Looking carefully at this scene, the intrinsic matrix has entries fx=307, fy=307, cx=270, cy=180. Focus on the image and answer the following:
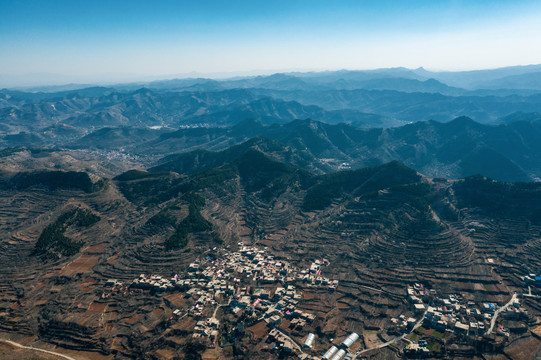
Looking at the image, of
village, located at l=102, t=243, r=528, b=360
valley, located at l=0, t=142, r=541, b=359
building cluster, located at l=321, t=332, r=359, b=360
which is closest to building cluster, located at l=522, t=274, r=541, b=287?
valley, located at l=0, t=142, r=541, b=359

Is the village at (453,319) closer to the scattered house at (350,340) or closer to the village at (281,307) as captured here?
the village at (281,307)

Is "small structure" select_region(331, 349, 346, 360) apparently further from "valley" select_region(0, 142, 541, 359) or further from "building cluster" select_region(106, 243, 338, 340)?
"building cluster" select_region(106, 243, 338, 340)

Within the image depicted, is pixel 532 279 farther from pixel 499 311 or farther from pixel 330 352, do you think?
pixel 330 352

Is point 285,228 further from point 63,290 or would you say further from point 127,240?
point 63,290

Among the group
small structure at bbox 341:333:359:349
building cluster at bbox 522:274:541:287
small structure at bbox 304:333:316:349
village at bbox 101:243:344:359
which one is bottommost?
small structure at bbox 341:333:359:349

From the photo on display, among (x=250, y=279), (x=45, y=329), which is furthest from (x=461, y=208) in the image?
(x=45, y=329)

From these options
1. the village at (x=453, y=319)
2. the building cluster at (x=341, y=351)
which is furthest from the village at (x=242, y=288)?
the village at (x=453, y=319)

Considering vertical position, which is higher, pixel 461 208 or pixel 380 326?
pixel 461 208

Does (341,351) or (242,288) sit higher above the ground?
(242,288)

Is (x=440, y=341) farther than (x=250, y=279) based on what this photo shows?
No

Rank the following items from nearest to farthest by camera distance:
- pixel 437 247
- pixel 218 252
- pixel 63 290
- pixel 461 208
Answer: pixel 63 290 → pixel 437 247 → pixel 218 252 → pixel 461 208

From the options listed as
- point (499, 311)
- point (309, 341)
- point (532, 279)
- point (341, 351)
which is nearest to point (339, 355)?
point (341, 351)
